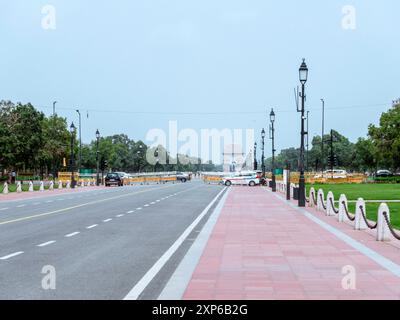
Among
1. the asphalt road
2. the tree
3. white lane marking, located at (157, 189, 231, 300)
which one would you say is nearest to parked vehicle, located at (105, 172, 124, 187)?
the tree

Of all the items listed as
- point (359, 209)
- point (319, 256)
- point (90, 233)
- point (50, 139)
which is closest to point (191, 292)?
point (319, 256)

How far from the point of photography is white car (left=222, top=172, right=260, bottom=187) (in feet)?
247

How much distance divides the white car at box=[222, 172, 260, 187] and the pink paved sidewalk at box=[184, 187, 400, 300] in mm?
57192

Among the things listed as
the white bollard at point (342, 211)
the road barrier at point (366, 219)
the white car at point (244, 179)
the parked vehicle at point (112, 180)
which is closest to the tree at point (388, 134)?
the white car at point (244, 179)

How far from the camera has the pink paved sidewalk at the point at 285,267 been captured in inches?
327

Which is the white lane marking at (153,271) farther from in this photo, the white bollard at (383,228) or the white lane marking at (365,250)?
the white bollard at (383,228)

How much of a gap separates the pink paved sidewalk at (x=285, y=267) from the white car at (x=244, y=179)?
2252 inches

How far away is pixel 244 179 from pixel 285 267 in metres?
65.6

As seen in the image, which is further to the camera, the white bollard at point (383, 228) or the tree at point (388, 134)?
the tree at point (388, 134)

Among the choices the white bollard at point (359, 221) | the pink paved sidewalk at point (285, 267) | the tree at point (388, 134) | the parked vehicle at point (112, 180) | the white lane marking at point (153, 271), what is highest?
the tree at point (388, 134)

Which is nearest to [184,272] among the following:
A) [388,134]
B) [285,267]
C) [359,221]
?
[285,267]

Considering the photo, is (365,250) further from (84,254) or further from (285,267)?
(84,254)
